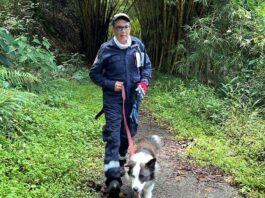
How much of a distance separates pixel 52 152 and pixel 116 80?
104 cm

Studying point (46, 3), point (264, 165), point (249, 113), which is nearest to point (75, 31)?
point (46, 3)

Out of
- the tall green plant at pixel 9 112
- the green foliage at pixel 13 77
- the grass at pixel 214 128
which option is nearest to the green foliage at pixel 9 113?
the tall green plant at pixel 9 112

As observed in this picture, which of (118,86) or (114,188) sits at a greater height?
(118,86)

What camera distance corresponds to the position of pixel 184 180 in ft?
13.6

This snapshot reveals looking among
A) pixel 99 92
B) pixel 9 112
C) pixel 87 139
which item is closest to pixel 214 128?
pixel 87 139

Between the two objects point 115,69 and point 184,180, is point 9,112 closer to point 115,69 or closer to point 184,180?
point 115,69

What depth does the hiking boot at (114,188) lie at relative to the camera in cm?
337

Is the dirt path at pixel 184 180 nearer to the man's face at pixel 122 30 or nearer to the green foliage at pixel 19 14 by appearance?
the man's face at pixel 122 30

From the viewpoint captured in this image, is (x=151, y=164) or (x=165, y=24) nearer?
(x=151, y=164)

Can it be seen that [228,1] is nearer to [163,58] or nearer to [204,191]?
[163,58]

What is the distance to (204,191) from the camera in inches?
155

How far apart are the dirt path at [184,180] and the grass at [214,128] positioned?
0.13m

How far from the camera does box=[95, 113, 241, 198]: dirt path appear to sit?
3865 mm

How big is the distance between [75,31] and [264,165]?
289 inches
